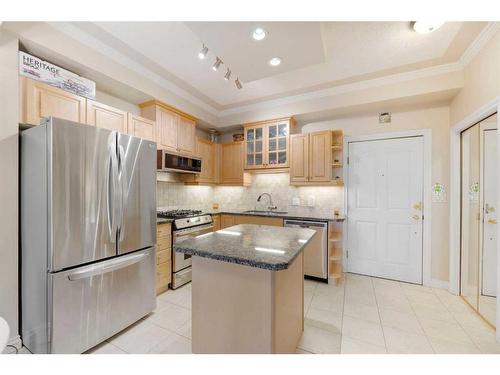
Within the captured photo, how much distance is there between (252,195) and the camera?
4.12m

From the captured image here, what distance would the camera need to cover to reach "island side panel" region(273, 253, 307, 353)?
1.27 meters

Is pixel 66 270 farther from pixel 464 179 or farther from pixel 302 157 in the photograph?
pixel 464 179

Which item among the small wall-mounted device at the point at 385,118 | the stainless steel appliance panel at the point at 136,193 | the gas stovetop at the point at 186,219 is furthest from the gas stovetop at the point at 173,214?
the small wall-mounted device at the point at 385,118

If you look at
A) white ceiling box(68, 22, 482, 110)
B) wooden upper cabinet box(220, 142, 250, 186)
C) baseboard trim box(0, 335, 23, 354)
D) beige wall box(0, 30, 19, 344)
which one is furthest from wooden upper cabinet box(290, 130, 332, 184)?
baseboard trim box(0, 335, 23, 354)

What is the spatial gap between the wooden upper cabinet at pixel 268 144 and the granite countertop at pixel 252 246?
198 centimetres

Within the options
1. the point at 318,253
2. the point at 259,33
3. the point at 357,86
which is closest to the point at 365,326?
the point at 318,253

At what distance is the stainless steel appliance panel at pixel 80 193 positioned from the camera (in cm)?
152

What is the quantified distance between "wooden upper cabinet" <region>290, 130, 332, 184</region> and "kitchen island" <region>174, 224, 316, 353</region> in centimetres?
193

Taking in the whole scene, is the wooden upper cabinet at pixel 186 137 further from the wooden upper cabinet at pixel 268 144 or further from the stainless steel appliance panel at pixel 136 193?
the stainless steel appliance panel at pixel 136 193

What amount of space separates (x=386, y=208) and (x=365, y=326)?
5.87 ft

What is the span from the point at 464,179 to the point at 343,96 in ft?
5.94

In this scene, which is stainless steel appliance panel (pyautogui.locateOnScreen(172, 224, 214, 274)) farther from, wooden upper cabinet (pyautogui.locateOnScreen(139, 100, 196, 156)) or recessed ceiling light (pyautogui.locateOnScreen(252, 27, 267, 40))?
recessed ceiling light (pyautogui.locateOnScreen(252, 27, 267, 40))

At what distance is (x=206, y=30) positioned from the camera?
5.29 feet
